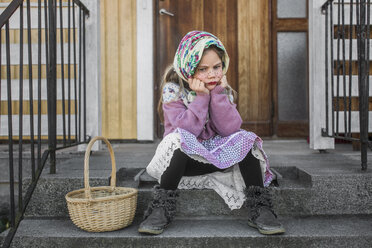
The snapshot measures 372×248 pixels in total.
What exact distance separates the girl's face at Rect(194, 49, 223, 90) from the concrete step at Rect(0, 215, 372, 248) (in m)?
0.74

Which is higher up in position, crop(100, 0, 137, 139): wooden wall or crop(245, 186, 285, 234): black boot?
crop(100, 0, 137, 139): wooden wall

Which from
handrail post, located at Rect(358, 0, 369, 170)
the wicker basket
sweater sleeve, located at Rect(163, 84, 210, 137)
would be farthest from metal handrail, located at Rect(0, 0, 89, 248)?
handrail post, located at Rect(358, 0, 369, 170)

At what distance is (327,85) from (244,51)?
150 cm

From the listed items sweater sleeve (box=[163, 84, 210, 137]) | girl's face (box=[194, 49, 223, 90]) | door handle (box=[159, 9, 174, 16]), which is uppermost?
door handle (box=[159, 9, 174, 16])

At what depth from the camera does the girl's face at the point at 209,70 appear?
1985 millimetres

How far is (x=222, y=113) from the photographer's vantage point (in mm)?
2020

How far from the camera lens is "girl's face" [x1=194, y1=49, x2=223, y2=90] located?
1.99m

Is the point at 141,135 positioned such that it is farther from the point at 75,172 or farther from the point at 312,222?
the point at 312,222

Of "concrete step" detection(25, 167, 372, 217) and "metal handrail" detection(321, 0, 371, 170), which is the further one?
"metal handrail" detection(321, 0, 371, 170)

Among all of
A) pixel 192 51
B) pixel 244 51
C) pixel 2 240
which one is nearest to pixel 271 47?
pixel 244 51

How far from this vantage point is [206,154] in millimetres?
1865

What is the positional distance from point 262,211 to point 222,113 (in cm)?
54

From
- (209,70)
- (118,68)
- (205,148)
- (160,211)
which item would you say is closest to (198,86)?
(209,70)

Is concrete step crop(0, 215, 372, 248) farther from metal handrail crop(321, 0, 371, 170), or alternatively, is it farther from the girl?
metal handrail crop(321, 0, 371, 170)
